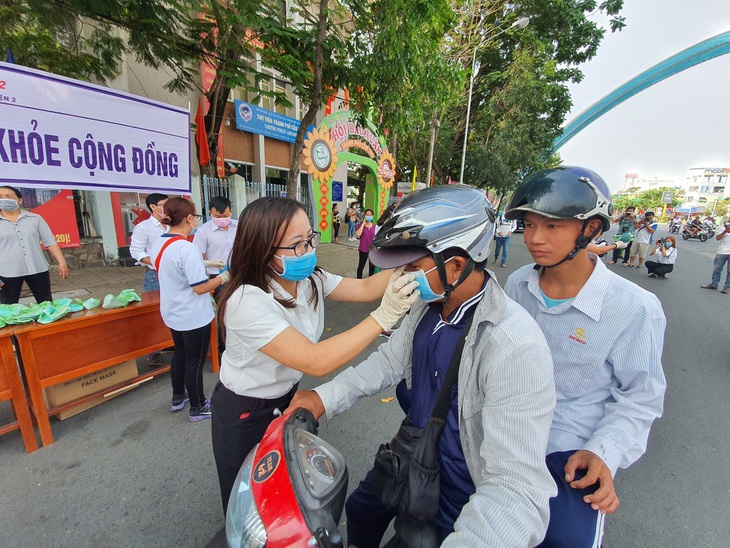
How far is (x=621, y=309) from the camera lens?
1.28 meters

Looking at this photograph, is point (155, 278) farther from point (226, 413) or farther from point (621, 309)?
point (621, 309)

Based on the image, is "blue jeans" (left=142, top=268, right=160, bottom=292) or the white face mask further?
"blue jeans" (left=142, top=268, right=160, bottom=292)

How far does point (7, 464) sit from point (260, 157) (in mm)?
11582

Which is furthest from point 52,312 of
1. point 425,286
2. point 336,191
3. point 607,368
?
point 336,191

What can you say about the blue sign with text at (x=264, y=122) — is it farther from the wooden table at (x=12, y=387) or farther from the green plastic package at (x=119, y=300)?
the wooden table at (x=12, y=387)

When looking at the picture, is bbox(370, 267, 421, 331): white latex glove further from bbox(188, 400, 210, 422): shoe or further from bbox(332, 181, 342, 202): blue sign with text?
bbox(332, 181, 342, 202): blue sign with text

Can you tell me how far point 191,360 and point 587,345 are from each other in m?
2.90

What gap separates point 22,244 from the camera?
376 cm

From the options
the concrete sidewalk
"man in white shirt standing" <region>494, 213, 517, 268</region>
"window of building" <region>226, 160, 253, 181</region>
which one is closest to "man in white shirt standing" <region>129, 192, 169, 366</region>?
the concrete sidewalk

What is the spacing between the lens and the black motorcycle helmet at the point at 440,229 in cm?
111

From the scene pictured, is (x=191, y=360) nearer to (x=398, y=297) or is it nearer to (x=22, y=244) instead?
(x=398, y=297)

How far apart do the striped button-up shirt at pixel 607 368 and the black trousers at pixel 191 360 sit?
2700 mm

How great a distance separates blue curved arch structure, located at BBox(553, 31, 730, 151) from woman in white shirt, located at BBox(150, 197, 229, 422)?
35228 mm

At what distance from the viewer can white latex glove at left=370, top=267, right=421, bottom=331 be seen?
1.20m
